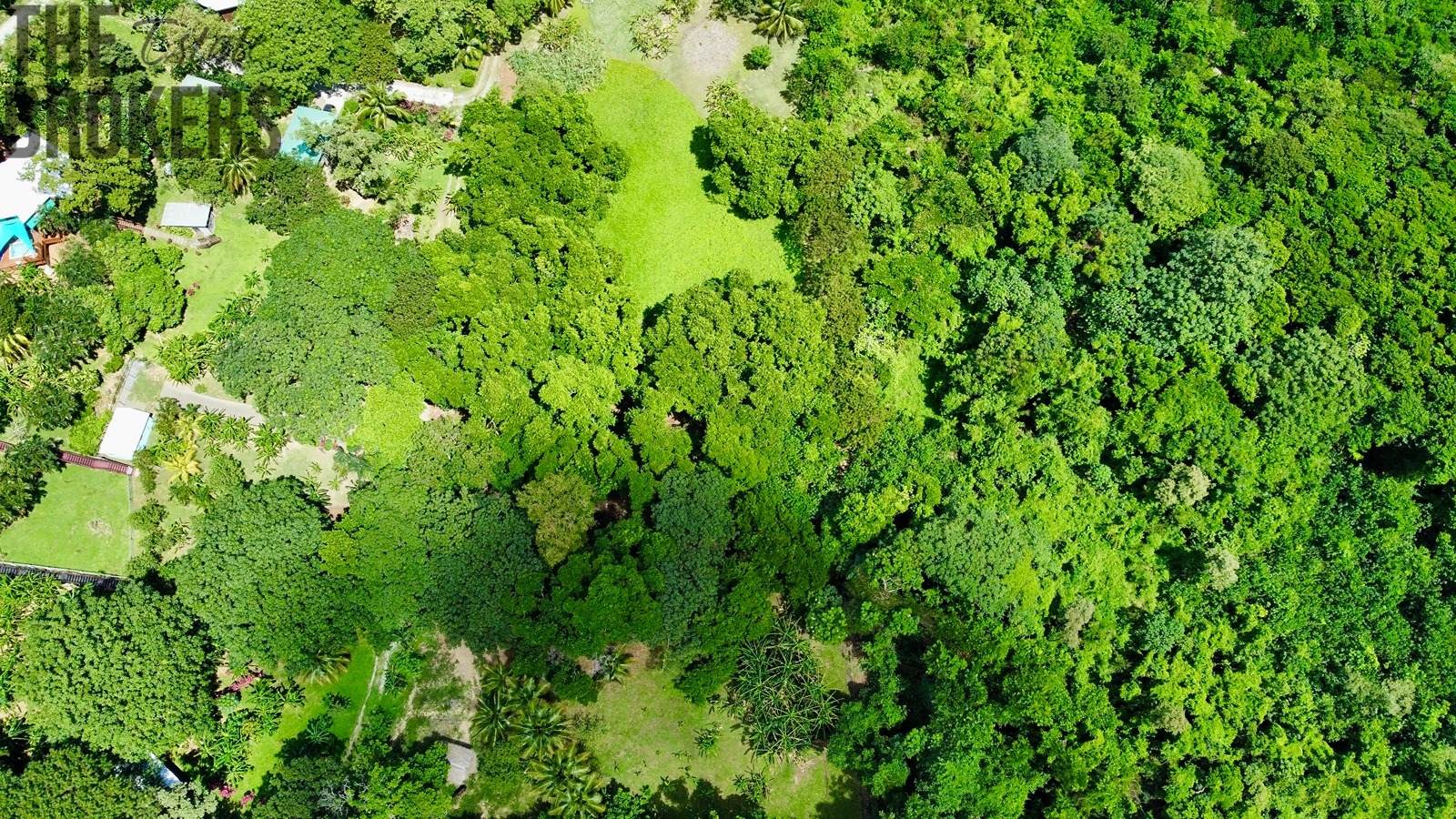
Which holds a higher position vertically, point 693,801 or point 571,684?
point 571,684

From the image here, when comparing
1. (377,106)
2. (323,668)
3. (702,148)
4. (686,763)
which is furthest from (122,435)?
(702,148)

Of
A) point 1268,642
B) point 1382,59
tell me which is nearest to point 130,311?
point 1268,642

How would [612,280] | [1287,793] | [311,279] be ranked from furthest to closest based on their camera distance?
[612,280], [311,279], [1287,793]

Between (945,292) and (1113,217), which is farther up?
(1113,217)

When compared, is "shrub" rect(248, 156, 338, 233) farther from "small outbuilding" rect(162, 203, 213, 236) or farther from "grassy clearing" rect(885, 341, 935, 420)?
"grassy clearing" rect(885, 341, 935, 420)

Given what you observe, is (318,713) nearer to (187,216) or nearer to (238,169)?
(187,216)

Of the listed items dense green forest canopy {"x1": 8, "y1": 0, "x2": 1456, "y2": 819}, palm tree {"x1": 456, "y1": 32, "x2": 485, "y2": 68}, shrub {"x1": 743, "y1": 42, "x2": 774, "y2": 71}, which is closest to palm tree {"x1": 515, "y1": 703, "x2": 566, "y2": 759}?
dense green forest canopy {"x1": 8, "y1": 0, "x2": 1456, "y2": 819}

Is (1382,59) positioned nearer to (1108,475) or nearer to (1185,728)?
(1108,475)

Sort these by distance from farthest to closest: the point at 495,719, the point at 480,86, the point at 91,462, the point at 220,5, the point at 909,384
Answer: the point at 480,86, the point at 220,5, the point at 909,384, the point at 91,462, the point at 495,719
